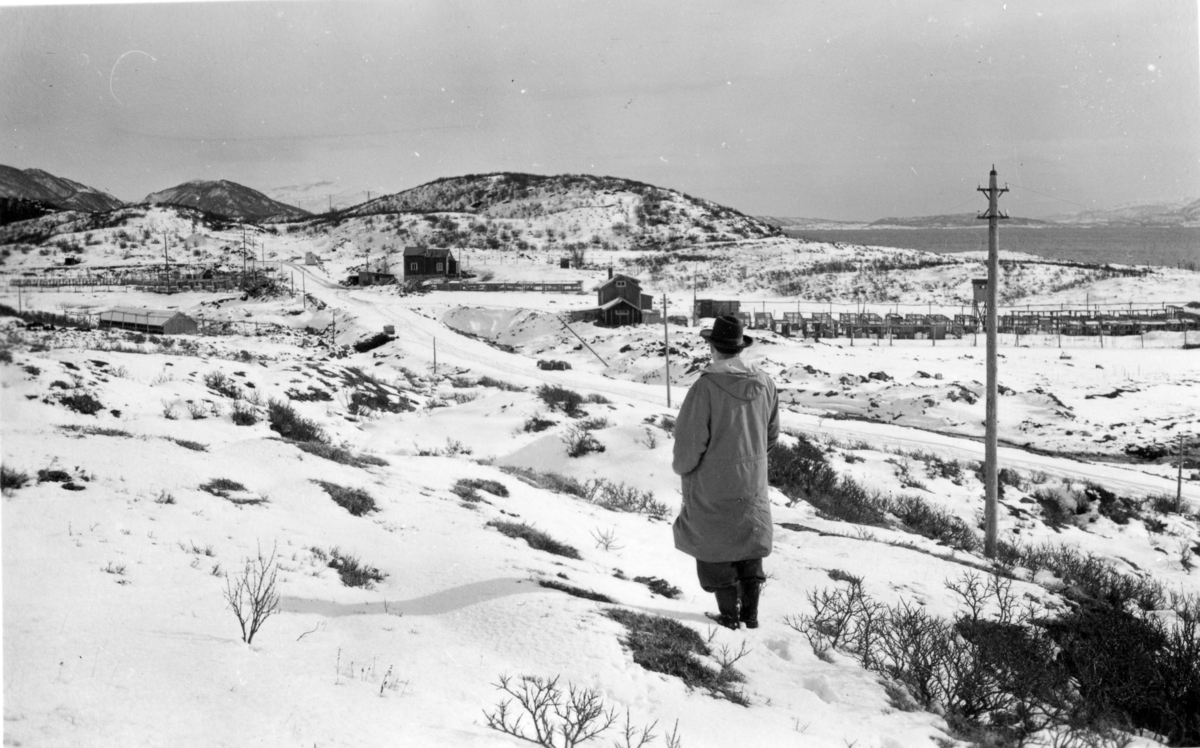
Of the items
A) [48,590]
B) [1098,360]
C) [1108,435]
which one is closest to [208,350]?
[48,590]

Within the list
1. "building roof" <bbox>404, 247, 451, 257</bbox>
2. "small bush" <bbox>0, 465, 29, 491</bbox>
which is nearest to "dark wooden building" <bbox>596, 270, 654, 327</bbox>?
"building roof" <bbox>404, 247, 451, 257</bbox>

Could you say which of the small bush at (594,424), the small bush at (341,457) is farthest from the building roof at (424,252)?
the small bush at (341,457)

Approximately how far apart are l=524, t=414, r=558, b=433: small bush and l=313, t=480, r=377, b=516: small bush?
9.51m

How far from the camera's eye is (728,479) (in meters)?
4.79

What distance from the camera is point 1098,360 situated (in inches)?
1529

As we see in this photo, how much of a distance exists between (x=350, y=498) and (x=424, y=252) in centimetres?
6847

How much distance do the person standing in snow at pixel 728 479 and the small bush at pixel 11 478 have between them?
15.1ft

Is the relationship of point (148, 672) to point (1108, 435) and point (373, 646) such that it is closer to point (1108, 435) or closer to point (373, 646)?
point (373, 646)

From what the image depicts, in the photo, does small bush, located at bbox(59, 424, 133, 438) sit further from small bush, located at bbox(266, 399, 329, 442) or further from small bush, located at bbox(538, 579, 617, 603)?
small bush, located at bbox(266, 399, 329, 442)

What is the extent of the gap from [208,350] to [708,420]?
24.1m

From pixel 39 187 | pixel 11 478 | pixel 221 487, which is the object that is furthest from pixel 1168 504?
pixel 39 187

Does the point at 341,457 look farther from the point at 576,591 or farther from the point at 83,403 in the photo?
the point at 83,403

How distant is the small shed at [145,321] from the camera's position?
3206cm

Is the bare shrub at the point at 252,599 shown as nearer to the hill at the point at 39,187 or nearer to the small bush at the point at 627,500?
the small bush at the point at 627,500
